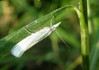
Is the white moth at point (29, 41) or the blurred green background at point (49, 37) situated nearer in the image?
the white moth at point (29, 41)

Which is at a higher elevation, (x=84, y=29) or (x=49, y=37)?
(x=84, y=29)

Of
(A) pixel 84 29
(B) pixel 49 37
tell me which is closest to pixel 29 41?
(A) pixel 84 29

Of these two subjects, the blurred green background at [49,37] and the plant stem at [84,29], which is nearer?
the plant stem at [84,29]

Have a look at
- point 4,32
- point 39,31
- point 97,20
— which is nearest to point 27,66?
point 4,32

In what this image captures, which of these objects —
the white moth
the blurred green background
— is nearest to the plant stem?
the white moth

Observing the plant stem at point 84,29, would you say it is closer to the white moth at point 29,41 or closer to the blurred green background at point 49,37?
the white moth at point 29,41

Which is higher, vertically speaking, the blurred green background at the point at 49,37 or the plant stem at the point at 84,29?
the plant stem at the point at 84,29

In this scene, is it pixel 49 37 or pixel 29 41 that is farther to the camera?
pixel 49 37

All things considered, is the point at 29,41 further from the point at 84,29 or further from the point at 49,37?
the point at 49,37

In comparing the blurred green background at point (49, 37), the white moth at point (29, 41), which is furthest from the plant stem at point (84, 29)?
the blurred green background at point (49, 37)

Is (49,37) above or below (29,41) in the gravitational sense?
below
